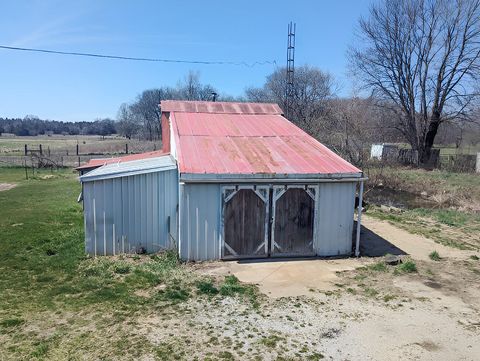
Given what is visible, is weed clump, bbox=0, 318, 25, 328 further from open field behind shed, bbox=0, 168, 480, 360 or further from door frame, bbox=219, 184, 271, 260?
door frame, bbox=219, 184, 271, 260

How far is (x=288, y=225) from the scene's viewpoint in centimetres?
1021

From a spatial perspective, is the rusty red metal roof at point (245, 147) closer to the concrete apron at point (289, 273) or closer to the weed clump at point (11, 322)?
the concrete apron at point (289, 273)

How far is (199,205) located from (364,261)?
15.5 ft

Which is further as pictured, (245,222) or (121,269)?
(245,222)

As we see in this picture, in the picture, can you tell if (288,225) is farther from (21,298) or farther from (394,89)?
(394,89)

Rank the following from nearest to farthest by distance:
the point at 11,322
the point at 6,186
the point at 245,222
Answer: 1. the point at 11,322
2. the point at 245,222
3. the point at 6,186

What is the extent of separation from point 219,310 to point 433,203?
1780 cm

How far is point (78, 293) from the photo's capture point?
770 cm

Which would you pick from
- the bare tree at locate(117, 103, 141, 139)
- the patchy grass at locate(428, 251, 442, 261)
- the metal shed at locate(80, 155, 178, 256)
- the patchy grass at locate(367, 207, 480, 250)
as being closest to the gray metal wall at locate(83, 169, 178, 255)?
the metal shed at locate(80, 155, 178, 256)

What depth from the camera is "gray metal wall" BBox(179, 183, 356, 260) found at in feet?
31.3

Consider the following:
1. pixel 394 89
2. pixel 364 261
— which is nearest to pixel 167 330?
pixel 364 261

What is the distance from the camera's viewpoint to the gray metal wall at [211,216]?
9.53 metres

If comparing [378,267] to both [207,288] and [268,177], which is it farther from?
[207,288]

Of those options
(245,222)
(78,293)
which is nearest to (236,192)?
(245,222)
